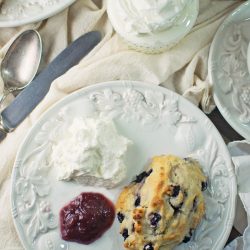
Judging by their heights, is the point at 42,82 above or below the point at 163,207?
above

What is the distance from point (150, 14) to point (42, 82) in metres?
0.33

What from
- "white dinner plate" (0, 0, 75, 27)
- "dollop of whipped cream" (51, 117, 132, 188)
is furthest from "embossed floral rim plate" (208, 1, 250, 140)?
"white dinner plate" (0, 0, 75, 27)

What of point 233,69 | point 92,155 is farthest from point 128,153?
point 233,69

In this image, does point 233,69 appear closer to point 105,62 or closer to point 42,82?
point 105,62

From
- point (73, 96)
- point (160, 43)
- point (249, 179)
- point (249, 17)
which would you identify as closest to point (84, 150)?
point (73, 96)

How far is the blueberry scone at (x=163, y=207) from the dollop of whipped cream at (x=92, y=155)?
0.07m

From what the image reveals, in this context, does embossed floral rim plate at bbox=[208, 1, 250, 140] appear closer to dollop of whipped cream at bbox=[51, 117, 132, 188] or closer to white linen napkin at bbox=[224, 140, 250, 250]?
white linen napkin at bbox=[224, 140, 250, 250]

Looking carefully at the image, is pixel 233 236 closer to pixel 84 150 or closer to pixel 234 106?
pixel 234 106

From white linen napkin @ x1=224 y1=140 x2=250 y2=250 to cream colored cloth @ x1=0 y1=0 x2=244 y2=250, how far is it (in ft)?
0.40

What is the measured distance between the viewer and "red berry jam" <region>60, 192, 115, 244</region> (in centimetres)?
141

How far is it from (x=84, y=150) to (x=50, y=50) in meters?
0.35

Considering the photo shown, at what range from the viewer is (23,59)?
1586 mm

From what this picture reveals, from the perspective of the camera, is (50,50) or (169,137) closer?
(169,137)

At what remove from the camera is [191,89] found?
153cm
